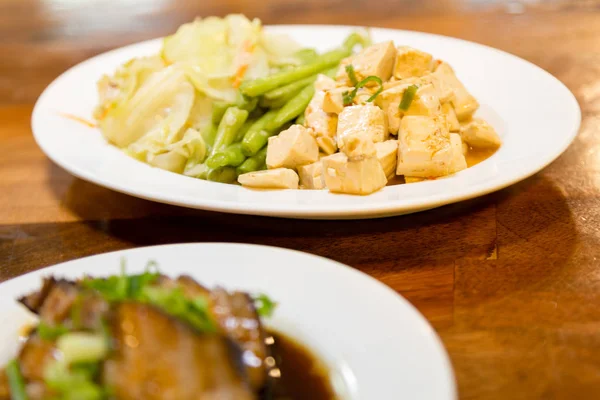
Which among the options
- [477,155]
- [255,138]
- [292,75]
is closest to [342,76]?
[292,75]

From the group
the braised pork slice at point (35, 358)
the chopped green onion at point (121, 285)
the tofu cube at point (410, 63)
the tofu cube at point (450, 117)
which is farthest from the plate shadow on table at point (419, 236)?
the braised pork slice at point (35, 358)

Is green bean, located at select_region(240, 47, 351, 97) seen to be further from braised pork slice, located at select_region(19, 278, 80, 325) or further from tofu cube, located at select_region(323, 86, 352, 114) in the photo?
braised pork slice, located at select_region(19, 278, 80, 325)

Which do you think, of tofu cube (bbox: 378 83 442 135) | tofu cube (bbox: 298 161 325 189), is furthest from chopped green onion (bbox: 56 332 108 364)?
tofu cube (bbox: 378 83 442 135)

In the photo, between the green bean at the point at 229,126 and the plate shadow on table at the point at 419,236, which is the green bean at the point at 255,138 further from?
the plate shadow on table at the point at 419,236

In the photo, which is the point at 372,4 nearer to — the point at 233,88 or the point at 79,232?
the point at 233,88

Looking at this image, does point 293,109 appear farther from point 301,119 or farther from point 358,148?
point 358,148
